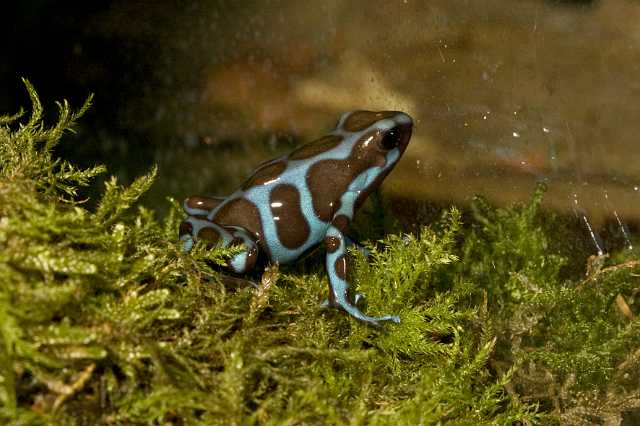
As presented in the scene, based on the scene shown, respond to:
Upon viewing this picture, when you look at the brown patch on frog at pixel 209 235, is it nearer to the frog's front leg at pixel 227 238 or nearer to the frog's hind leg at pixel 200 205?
the frog's front leg at pixel 227 238

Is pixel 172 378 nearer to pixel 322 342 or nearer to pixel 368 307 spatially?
pixel 322 342

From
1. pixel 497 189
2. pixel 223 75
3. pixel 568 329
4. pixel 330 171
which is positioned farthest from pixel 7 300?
pixel 223 75

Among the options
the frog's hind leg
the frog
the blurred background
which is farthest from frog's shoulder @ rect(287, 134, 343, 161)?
the blurred background

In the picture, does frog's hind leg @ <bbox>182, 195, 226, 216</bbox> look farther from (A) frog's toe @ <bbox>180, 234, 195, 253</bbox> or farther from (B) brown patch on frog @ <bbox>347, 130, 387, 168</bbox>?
(B) brown patch on frog @ <bbox>347, 130, 387, 168</bbox>

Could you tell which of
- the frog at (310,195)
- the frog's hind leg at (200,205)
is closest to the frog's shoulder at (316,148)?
the frog at (310,195)

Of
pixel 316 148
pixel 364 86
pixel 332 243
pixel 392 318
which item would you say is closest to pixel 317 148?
pixel 316 148

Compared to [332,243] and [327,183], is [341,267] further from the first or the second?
[327,183]

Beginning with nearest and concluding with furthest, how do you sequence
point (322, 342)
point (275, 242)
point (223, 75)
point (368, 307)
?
point (322, 342)
point (368, 307)
point (275, 242)
point (223, 75)
